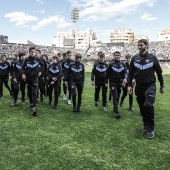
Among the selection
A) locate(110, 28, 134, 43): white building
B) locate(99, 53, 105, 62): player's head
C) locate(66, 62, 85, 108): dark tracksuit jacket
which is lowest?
locate(66, 62, 85, 108): dark tracksuit jacket

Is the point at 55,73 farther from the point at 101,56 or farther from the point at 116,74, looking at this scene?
the point at 116,74

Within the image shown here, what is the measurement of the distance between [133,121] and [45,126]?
281cm

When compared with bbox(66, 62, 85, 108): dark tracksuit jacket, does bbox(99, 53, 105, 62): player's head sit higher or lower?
higher

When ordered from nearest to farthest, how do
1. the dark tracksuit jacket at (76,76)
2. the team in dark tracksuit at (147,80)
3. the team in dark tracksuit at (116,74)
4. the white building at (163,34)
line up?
1. the team in dark tracksuit at (147,80)
2. the team in dark tracksuit at (116,74)
3. the dark tracksuit jacket at (76,76)
4. the white building at (163,34)

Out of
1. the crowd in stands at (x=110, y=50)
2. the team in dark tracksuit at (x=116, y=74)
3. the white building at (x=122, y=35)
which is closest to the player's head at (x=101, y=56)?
the team in dark tracksuit at (x=116, y=74)

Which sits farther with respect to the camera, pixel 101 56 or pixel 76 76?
pixel 101 56

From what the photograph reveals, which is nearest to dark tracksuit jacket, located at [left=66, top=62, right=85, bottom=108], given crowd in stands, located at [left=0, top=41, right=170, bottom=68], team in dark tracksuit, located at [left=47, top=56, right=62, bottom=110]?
team in dark tracksuit, located at [left=47, top=56, right=62, bottom=110]

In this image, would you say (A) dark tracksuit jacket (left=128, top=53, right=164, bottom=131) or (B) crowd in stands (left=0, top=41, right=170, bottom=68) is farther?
(B) crowd in stands (left=0, top=41, right=170, bottom=68)

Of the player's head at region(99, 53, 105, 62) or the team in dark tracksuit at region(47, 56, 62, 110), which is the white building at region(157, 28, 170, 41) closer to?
the player's head at region(99, 53, 105, 62)

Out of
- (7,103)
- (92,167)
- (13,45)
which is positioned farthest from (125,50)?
(92,167)

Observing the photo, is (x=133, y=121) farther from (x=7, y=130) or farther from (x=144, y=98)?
(x=7, y=130)

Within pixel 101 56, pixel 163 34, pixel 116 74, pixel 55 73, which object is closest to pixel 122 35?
pixel 163 34

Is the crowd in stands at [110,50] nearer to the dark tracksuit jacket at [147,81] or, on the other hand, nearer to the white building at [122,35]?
the dark tracksuit jacket at [147,81]

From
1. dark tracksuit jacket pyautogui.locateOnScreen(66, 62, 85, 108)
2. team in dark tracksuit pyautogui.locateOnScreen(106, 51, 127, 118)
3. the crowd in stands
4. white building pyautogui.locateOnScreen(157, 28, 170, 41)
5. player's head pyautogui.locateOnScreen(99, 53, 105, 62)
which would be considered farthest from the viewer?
white building pyautogui.locateOnScreen(157, 28, 170, 41)
